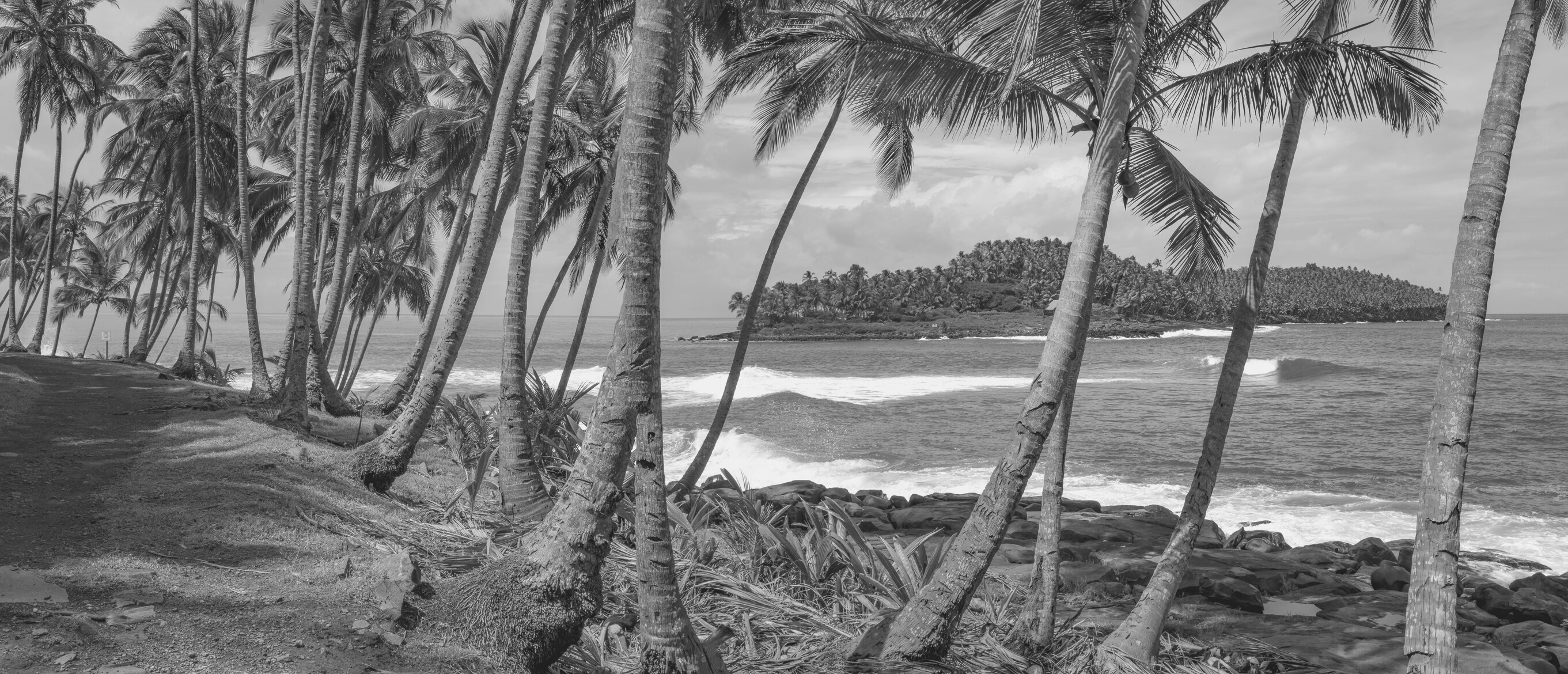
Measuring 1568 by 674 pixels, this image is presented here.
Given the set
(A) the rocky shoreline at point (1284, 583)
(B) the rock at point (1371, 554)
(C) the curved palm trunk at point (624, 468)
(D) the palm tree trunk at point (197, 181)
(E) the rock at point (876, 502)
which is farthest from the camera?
(D) the palm tree trunk at point (197, 181)

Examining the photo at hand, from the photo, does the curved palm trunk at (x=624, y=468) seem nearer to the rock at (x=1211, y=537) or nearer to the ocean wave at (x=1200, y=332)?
the rock at (x=1211, y=537)

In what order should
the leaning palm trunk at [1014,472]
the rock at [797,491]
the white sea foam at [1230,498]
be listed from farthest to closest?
1. the white sea foam at [1230,498]
2. the rock at [797,491]
3. the leaning palm trunk at [1014,472]

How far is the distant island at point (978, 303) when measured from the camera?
8719cm

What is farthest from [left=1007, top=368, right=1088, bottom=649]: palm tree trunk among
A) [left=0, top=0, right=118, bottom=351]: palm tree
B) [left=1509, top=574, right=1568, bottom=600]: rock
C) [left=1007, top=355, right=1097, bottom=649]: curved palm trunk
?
[left=0, top=0, right=118, bottom=351]: palm tree

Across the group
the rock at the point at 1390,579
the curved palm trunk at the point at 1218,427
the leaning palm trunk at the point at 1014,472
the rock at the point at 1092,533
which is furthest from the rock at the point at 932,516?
the leaning palm trunk at the point at 1014,472

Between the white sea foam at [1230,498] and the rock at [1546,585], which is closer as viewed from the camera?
the rock at [1546,585]

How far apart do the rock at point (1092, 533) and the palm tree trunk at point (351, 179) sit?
9.88 m

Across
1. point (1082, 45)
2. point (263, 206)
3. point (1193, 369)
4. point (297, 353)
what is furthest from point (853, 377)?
point (1082, 45)

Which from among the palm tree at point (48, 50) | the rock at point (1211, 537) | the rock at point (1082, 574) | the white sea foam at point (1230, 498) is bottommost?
the white sea foam at point (1230, 498)

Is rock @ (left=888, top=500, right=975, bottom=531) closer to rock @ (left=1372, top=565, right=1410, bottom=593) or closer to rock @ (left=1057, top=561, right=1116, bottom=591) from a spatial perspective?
rock @ (left=1057, top=561, right=1116, bottom=591)

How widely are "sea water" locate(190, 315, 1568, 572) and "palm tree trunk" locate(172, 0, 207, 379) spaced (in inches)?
183

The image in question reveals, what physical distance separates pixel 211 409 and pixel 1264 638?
10739 millimetres

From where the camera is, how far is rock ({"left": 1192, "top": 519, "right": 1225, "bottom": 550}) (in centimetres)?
1048

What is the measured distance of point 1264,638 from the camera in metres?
7.03
